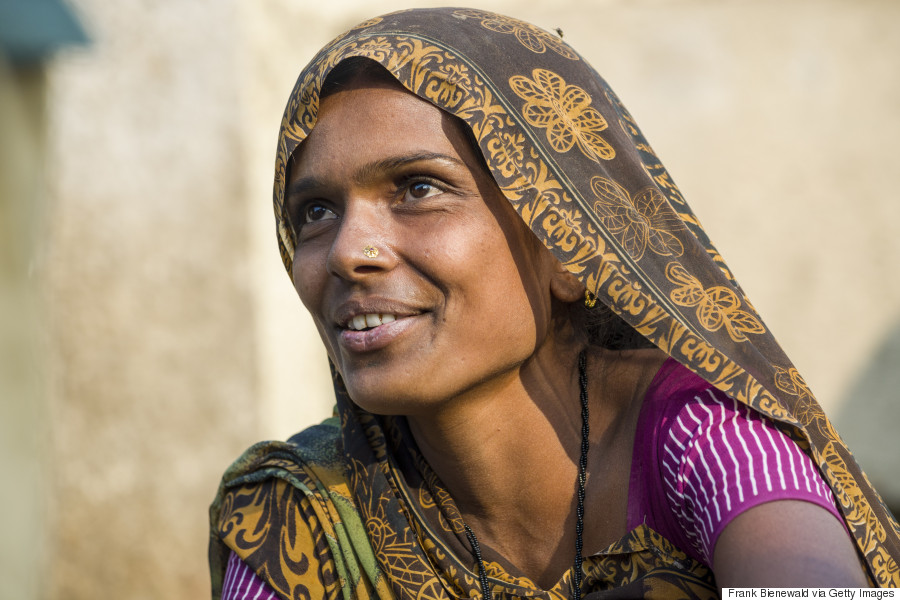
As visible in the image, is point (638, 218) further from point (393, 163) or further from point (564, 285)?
point (393, 163)

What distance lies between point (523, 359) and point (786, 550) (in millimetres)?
721

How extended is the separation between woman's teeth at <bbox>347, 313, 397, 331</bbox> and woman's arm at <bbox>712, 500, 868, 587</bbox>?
0.83 meters

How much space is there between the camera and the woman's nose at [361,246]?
2139 mm

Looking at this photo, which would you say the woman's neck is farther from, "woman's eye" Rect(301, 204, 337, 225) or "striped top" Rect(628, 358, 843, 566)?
"woman's eye" Rect(301, 204, 337, 225)

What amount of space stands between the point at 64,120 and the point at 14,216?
1179mm

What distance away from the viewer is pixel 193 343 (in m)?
5.82

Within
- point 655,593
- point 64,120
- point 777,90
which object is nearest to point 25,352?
point 64,120

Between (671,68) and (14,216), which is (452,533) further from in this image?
(671,68)

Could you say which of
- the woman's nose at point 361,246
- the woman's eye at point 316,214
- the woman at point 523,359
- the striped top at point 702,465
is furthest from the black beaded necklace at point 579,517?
the woman's eye at point 316,214

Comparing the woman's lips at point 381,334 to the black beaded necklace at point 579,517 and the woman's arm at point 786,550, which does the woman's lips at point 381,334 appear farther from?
the woman's arm at point 786,550

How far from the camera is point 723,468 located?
77.7 inches

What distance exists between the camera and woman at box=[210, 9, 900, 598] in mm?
2018

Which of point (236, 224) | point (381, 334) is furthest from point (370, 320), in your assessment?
point (236, 224)

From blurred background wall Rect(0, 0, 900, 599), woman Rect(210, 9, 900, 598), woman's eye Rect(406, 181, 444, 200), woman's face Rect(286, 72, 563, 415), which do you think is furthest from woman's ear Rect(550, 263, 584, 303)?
blurred background wall Rect(0, 0, 900, 599)
